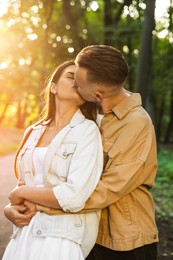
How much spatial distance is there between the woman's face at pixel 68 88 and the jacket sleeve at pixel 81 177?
0.32 metres

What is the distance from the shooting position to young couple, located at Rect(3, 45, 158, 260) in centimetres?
292

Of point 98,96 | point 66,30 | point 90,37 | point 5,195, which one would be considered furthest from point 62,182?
point 66,30

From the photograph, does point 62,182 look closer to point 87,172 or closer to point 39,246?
point 87,172

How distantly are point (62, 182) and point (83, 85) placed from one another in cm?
61

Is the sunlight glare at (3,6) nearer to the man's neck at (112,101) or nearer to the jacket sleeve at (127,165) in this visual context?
the man's neck at (112,101)

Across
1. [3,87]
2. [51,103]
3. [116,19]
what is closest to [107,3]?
[116,19]

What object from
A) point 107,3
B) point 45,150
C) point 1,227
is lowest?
point 1,227

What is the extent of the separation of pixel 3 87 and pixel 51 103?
28.7 meters

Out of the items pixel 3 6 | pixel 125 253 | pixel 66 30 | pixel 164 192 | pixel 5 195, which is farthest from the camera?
pixel 66 30

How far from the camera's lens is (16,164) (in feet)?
11.1

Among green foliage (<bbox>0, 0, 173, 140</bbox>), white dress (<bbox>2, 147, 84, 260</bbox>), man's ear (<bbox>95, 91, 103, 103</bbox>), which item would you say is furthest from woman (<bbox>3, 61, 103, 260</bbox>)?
green foliage (<bbox>0, 0, 173, 140</bbox>)

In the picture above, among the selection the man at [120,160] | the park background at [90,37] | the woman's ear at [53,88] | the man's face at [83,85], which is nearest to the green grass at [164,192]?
the park background at [90,37]

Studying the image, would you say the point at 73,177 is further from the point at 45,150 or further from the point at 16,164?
the point at 16,164

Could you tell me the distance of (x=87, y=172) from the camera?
2861 millimetres
